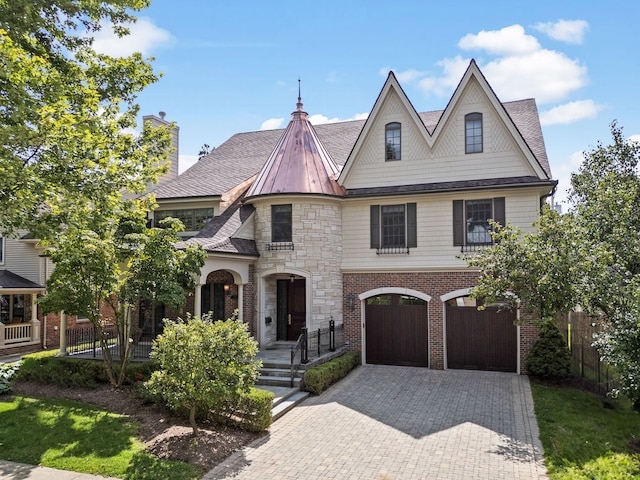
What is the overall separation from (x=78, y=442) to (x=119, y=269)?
4.81 m

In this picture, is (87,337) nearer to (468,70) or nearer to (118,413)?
(118,413)

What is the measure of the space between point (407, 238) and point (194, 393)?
408 inches

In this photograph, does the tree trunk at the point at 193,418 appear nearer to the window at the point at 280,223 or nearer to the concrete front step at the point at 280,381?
the concrete front step at the point at 280,381

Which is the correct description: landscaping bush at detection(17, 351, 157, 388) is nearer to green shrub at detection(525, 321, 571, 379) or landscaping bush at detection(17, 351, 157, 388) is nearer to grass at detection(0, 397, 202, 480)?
grass at detection(0, 397, 202, 480)

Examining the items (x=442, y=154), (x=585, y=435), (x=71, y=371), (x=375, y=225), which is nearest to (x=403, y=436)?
(x=585, y=435)

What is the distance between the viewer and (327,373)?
14.2 m

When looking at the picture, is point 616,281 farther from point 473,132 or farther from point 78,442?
point 78,442

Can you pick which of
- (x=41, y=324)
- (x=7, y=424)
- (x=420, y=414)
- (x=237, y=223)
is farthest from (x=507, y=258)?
(x=41, y=324)

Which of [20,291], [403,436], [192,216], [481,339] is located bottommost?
[403,436]

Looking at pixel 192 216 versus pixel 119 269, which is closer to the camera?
pixel 119 269

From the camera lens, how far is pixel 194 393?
945cm

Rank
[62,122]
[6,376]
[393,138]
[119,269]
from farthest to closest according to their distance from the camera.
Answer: [393,138] < [6,376] < [119,269] < [62,122]

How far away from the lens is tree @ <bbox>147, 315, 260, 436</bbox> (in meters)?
9.53

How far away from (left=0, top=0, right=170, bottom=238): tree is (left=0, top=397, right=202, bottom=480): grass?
4362 millimetres
